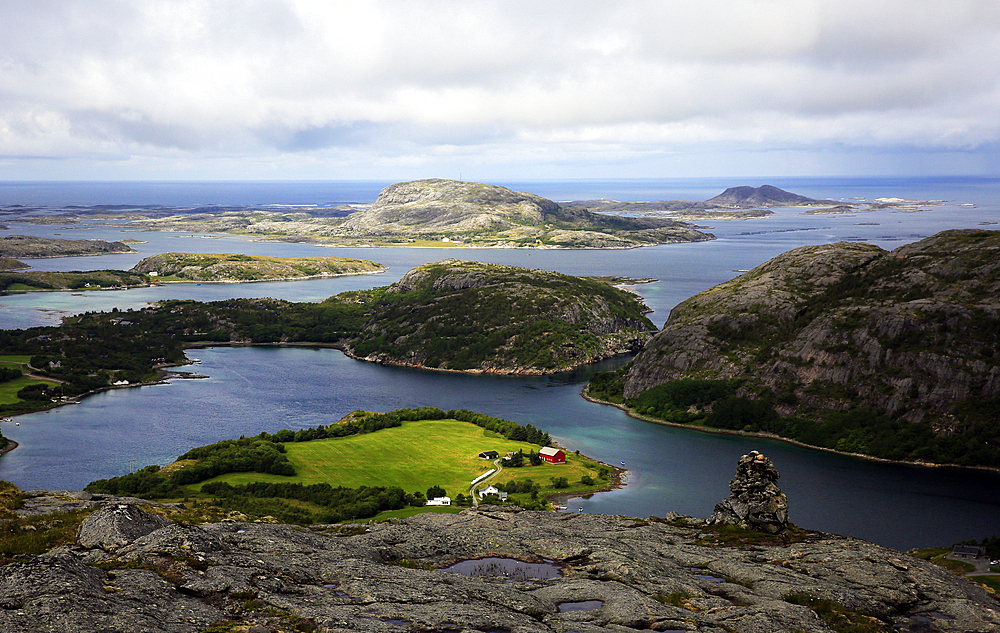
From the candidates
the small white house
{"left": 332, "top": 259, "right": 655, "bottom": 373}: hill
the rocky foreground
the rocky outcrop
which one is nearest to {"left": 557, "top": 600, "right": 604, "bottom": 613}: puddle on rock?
the rocky foreground

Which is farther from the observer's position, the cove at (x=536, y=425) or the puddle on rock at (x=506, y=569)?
the cove at (x=536, y=425)

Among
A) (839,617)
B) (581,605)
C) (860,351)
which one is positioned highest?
(581,605)

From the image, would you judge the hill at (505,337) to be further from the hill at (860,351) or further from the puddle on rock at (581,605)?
the puddle on rock at (581,605)

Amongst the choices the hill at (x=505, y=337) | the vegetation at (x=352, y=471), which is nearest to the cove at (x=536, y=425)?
the hill at (x=505, y=337)

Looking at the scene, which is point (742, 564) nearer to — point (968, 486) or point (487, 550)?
point (487, 550)

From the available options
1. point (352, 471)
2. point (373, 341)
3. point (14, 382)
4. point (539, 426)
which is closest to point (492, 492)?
point (352, 471)

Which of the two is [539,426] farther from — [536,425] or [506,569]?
[506,569]
